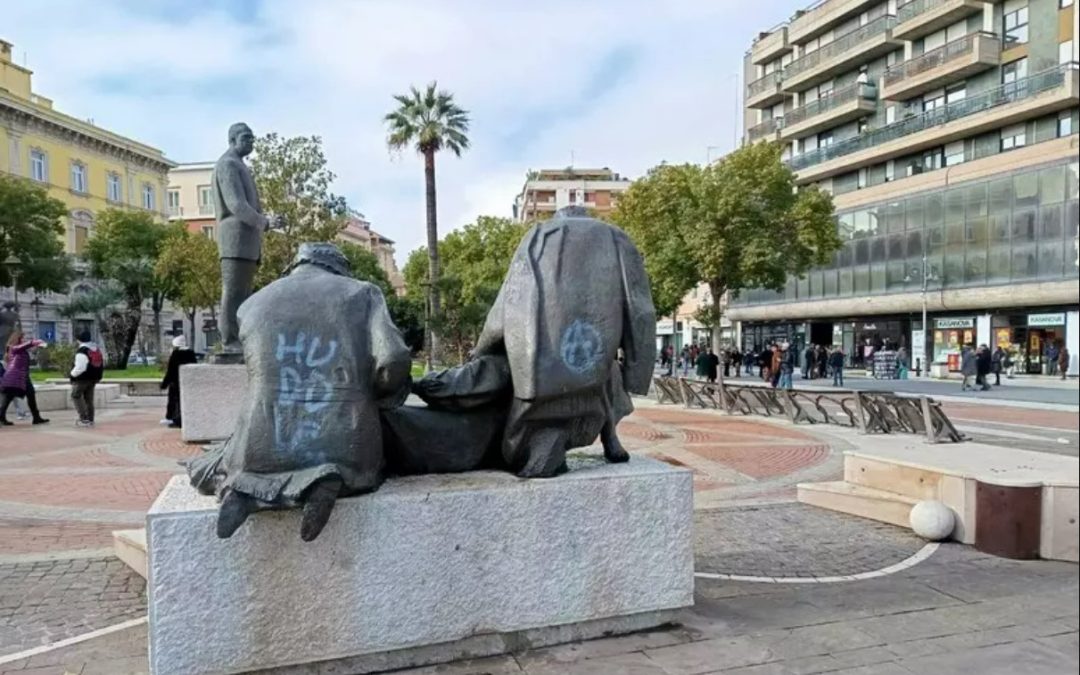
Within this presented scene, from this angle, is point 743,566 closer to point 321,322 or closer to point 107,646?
point 321,322

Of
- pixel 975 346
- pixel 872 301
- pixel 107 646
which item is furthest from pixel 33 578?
pixel 872 301

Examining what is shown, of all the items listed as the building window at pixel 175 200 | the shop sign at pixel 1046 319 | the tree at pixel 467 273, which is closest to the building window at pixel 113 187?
the tree at pixel 467 273

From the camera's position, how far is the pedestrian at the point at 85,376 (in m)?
13.5

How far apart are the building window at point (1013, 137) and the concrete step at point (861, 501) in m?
33.5

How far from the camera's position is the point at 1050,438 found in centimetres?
1229

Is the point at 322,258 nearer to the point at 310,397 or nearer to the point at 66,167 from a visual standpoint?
the point at 310,397

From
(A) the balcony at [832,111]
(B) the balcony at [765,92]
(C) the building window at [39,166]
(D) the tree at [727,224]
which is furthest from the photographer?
(B) the balcony at [765,92]

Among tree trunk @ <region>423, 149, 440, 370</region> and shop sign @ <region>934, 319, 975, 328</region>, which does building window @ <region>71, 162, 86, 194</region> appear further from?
shop sign @ <region>934, 319, 975, 328</region>

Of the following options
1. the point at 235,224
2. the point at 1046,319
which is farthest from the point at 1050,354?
the point at 235,224

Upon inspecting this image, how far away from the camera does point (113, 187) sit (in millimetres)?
59500

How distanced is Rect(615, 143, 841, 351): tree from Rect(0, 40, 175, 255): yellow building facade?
43611 millimetres


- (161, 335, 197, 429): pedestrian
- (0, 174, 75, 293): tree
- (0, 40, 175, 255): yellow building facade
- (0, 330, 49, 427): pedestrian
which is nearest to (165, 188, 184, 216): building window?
(0, 40, 175, 255): yellow building facade

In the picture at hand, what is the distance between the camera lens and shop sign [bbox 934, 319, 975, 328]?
35688 millimetres

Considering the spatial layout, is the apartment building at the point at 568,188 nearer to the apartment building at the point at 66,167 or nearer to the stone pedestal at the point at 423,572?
the apartment building at the point at 66,167
